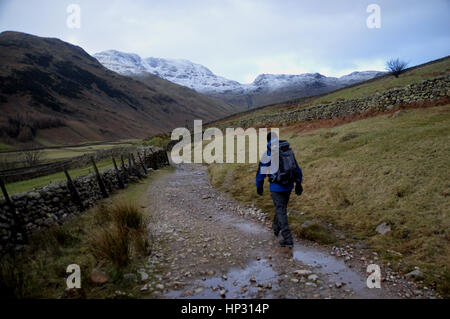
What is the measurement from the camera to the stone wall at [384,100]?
1927cm

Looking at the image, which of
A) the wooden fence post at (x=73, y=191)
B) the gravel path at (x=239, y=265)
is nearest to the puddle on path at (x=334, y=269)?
the gravel path at (x=239, y=265)

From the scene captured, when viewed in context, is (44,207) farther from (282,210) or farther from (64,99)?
(64,99)

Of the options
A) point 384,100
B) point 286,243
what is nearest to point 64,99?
point 384,100

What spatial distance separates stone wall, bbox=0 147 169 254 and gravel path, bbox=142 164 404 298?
399 centimetres

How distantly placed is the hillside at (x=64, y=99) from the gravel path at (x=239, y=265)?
87.2 metres

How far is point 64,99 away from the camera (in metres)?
125

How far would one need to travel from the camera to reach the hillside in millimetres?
92000

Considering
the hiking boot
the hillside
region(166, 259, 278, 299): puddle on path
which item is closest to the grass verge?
region(166, 259, 278, 299): puddle on path

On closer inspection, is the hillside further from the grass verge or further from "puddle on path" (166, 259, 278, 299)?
"puddle on path" (166, 259, 278, 299)

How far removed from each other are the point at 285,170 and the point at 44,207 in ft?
30.1

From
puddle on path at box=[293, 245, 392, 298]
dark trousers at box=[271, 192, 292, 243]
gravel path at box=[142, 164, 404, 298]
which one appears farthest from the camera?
dark trousers at box=[271, 192, 292, 243]

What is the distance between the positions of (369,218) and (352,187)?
6.88ft

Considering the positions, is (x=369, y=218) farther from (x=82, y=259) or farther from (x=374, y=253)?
(x=82, y=259)
